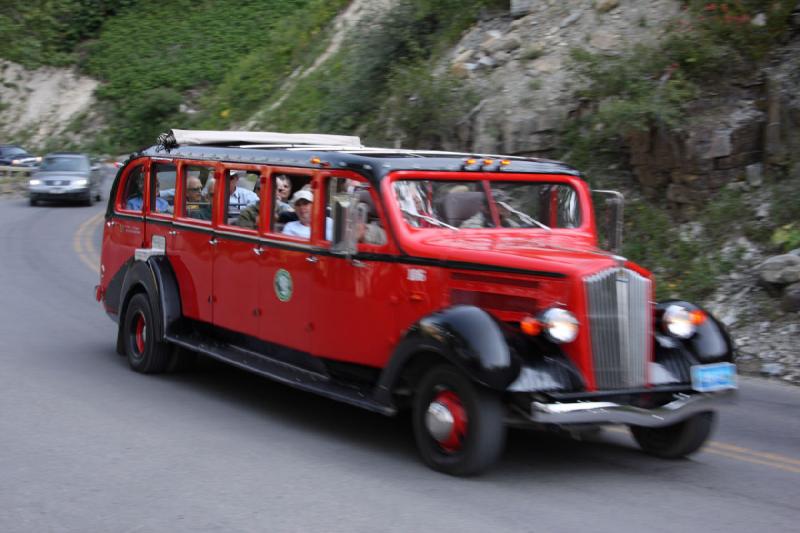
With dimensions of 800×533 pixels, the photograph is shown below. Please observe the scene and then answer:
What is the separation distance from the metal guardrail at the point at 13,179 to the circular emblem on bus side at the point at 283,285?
28.1 metres

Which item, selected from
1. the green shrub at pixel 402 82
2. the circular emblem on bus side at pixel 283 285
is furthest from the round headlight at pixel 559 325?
the green shrub at pixel 402 82

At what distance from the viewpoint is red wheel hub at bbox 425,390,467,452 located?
6289 millimetres

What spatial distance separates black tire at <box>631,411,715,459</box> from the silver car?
2491 cm

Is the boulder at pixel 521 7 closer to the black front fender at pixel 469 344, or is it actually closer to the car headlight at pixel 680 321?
the car headlight at pixel 680 321

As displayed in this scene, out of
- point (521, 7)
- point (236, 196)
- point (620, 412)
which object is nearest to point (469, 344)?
point (620, 412)

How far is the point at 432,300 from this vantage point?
676 cm

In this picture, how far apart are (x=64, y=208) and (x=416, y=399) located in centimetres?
2475

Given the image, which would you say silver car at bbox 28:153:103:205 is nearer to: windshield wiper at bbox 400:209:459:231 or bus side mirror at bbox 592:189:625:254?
bus side mirror at bbox 592:189:625:254

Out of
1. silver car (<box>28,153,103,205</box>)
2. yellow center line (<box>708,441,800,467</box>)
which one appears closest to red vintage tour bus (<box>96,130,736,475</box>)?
yellow center line (<box>708,441,800,467</box>)

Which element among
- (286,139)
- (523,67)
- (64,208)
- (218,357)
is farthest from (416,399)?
(64,208)

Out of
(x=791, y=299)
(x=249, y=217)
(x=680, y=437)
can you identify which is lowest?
(x=680, y=437)

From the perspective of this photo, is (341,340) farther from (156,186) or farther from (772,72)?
(772,72)

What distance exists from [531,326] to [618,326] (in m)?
0.60

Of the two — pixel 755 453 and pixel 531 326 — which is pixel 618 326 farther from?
pixel 755 453
